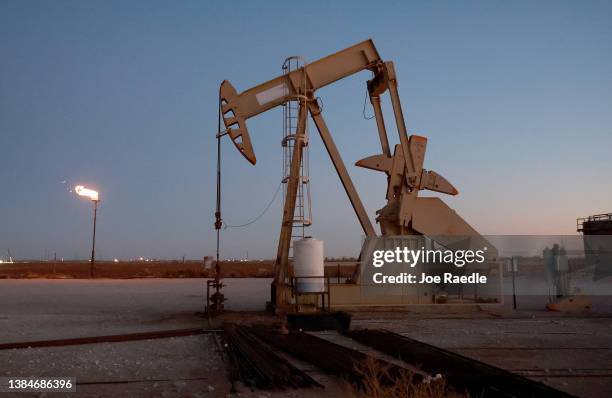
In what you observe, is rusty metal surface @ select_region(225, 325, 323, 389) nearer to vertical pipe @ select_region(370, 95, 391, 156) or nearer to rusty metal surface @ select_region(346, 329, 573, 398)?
rusty metal surface @ select_region(346, 329, 573, 398)

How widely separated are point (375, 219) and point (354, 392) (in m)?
8.88

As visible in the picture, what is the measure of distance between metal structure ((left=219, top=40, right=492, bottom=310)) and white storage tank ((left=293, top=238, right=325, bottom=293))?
4.61 ft

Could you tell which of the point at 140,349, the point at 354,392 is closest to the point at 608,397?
the point at 354,392

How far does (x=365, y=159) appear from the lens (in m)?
13.7

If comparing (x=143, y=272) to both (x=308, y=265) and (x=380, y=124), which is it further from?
(x=308, y=265)

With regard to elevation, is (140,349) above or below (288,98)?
below

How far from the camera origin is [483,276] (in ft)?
45.6

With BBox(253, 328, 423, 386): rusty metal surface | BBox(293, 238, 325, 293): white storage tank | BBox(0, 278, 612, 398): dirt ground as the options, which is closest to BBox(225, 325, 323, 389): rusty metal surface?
BBox(0, 278, 612, 398): dirt ground

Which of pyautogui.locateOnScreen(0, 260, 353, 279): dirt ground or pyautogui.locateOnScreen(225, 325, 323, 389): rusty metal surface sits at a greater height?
pyautogui.locateOnScreen(0, 260, 353, 279): dirt ground

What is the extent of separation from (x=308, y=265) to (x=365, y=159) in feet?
12.1

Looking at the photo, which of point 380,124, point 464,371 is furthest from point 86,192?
point 464,371

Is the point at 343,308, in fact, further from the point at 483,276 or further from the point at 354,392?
the point at 354,392

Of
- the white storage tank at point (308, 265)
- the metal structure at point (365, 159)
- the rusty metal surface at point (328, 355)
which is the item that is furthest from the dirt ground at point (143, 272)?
the rusty metal surface at point (328, 355)

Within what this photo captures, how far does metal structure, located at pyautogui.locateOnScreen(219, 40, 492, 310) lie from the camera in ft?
42.0
